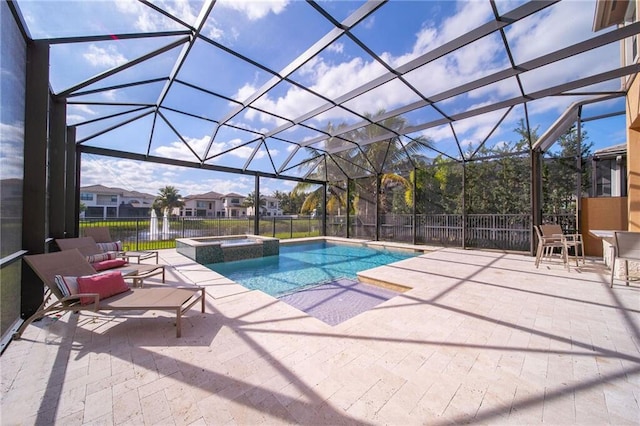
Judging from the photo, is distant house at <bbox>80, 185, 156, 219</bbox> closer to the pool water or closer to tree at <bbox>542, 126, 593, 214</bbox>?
the pool water

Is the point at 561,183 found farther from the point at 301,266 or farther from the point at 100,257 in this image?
the point at 100,257

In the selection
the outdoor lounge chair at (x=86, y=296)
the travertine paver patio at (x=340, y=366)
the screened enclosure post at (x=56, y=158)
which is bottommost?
the travertine paver patio at (x=340, y=366)

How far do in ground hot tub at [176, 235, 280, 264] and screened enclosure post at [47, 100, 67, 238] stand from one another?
3206 mm

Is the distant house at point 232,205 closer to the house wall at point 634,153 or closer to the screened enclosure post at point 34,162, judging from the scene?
the screened enclosure post at point 34,162

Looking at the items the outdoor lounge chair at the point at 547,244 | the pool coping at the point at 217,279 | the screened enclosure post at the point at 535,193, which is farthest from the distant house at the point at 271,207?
the outdoor lounge chair at the point at 547,244

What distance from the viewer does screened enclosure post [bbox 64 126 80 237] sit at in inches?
235

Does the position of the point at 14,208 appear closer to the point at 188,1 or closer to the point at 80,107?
the point at 188,1

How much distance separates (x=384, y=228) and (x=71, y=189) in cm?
1126

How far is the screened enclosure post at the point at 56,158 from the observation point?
4.66 m

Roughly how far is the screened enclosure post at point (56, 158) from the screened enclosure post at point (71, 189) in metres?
0.86

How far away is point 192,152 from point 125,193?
4093 cm

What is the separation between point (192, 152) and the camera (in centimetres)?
878

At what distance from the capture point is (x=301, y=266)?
8.23 m

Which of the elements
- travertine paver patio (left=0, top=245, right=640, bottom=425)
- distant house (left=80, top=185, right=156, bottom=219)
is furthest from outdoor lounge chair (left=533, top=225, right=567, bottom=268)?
distant house (left=80, top=185, right=156, bottom=219)
